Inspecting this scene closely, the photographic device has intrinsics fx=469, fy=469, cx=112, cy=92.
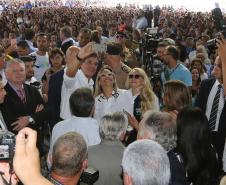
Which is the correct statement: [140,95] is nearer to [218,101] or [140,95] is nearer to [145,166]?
[218,101]

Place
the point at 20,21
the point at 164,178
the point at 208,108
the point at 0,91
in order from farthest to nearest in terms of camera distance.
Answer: the point at 20,21 → the point at 208,108 → the point at 0,91 → the point at 164,178

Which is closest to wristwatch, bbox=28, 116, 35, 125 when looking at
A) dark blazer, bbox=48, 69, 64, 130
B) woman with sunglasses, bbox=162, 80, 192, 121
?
dark blazer, bbox=48, 69, 64, 130

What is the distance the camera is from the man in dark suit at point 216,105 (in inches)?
177

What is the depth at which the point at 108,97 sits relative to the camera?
16.1ft

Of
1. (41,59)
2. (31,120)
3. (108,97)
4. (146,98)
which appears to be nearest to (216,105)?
(146,98)

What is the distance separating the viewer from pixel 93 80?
568cm

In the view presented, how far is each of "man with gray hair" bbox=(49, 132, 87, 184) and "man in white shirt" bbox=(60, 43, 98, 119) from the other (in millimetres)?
1943

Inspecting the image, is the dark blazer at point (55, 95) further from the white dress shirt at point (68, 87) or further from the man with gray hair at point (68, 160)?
the man with gray hair at point (68, 160)

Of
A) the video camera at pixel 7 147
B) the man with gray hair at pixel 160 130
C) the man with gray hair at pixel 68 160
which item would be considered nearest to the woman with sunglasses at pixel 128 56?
the man with gray hair at pixel 160 130

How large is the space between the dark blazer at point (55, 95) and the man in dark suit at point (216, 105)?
1.48 meters

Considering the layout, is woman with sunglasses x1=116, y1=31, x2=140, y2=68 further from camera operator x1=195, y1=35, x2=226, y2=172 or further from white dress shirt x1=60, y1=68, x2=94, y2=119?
camera operator x1=195, y1=35, x2=226, y2=172

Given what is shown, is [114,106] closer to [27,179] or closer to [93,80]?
[93,80]

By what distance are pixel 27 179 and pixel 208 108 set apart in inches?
129

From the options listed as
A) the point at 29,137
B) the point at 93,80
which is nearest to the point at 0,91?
the point at 93,80
